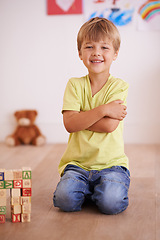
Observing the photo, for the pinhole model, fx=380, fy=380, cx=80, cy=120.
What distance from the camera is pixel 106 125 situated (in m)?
1.40

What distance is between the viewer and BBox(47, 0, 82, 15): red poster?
2.47m

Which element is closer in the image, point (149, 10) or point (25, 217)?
point (25, 217)

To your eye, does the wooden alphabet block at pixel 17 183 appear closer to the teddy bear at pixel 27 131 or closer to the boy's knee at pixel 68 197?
the boy's knee at pixel 68 197

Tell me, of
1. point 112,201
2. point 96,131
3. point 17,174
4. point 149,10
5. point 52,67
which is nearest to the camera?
point 17,174

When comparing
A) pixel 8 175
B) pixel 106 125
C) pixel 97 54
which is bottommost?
pixel 8 175

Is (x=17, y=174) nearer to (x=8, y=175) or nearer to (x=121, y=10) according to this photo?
(x=8, y=175)

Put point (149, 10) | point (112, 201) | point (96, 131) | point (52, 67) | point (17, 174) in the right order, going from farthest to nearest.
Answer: point (52, 67) → point (149, 10) → point (96, 131) → point (112, 201) → point (17, 174)

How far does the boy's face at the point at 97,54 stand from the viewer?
4.66ft

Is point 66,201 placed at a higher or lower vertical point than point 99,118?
lower

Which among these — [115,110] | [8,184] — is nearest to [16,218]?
[8,184]

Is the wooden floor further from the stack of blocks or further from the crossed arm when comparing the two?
the crossed arm

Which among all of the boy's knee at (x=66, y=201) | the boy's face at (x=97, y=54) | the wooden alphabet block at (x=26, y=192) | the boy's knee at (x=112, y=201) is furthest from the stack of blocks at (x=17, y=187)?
the boy's face at (x=97, y=54)

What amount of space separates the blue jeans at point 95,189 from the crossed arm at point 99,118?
16 centimetres

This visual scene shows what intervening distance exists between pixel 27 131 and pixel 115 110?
130 centimetres
